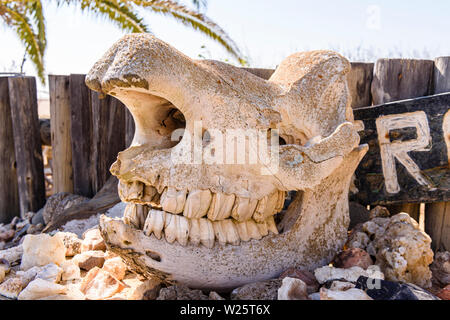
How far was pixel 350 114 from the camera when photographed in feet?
8.48

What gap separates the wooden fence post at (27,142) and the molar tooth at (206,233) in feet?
9.95

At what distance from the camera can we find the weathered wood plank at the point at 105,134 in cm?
387

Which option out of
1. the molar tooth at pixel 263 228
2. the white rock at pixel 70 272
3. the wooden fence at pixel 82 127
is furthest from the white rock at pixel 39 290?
the wooden fence at pixel 82 127

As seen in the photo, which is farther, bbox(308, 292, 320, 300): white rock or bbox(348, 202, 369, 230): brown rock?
bbox(348, 202, 369, 230): brown rock

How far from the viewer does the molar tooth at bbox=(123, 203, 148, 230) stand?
6.91 ft

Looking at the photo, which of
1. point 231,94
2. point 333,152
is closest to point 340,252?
point 333,152

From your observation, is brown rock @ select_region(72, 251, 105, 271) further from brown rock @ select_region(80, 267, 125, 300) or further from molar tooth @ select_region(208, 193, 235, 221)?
molar tooth @ select_region(208, 193, 235, 221)

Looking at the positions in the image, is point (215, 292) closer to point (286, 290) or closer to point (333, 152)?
point (286, 290)

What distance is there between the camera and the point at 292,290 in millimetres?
1763

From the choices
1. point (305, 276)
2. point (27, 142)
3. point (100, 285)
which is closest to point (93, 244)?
point (100, 285)

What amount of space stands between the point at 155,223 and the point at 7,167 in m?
3.15

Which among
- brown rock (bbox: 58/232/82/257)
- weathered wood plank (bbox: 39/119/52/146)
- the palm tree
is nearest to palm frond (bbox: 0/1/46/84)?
the palm tree

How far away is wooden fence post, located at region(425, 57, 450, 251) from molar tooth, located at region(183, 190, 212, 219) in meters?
2.09

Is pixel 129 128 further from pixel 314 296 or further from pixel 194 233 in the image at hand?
A: pixel 314 296
